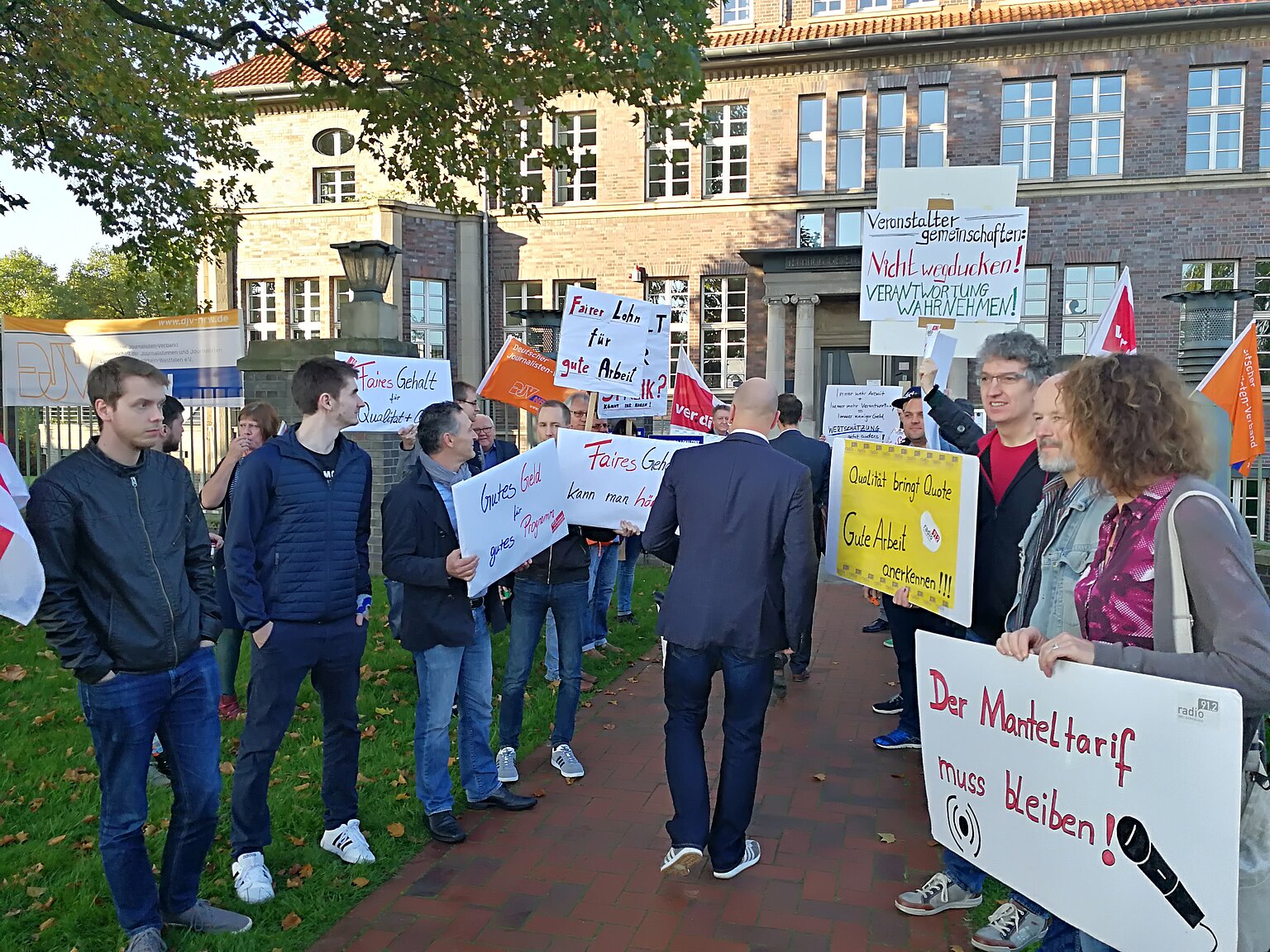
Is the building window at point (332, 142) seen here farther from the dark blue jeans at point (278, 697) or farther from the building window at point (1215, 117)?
the dark blue jeans at point (278, 697)

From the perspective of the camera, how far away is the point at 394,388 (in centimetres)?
808

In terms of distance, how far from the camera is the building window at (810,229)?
22.1 metres

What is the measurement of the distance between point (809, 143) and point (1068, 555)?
21.6 meters

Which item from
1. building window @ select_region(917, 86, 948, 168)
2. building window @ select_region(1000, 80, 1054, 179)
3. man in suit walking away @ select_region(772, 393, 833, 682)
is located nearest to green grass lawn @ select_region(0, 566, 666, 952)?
man in suit walking away @ select_region(772, 393, 833, 682)

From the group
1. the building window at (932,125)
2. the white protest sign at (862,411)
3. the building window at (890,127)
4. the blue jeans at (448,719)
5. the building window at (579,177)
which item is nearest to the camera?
the blue jeans at (448,719)

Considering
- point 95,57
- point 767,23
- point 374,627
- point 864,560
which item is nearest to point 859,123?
point 767,23

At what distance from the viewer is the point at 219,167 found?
25641 millimetres

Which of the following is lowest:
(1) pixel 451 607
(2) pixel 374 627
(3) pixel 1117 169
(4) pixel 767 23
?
(2) pixel 374 627

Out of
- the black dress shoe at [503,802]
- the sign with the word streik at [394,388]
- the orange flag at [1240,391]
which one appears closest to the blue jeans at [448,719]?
the black dress shoe at [503,802]

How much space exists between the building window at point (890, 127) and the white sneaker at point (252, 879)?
838 inches

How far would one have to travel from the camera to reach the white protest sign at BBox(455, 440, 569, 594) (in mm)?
4160

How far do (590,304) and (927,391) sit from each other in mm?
4240

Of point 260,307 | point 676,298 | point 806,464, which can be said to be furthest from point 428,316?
point 806,464

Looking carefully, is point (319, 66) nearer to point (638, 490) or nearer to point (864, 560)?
point (638, 490)
